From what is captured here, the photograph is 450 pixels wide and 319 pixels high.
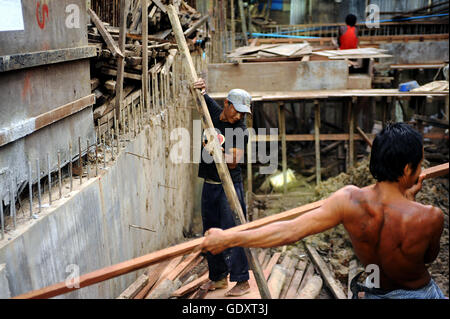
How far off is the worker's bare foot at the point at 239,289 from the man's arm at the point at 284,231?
319 centimetres

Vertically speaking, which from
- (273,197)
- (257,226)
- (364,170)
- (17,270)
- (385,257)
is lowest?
(273,197)

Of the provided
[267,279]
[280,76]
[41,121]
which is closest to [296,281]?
[267,279]

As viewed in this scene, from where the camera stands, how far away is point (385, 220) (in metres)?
2.54

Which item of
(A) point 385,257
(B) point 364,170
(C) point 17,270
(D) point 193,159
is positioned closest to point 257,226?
(A) point 385,257

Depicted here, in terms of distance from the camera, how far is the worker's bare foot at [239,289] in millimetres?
5464

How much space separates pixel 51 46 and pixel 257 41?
12.0 meters

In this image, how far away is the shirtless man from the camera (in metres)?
2.46

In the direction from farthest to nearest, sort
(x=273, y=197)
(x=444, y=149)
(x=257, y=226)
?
(x=444, y=149)
(x=273, y=197)
(x=257, y=226)

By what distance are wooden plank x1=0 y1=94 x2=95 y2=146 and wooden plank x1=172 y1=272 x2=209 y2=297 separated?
8.03ft

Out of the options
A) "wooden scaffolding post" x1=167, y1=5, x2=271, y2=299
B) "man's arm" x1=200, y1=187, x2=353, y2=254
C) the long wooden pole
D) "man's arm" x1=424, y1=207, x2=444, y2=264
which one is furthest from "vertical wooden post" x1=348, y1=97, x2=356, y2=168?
the long wooden pole

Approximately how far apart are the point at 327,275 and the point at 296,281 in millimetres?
579

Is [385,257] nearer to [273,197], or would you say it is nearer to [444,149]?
[273,197]

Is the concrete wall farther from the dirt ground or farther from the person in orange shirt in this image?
the person in orange shirt
